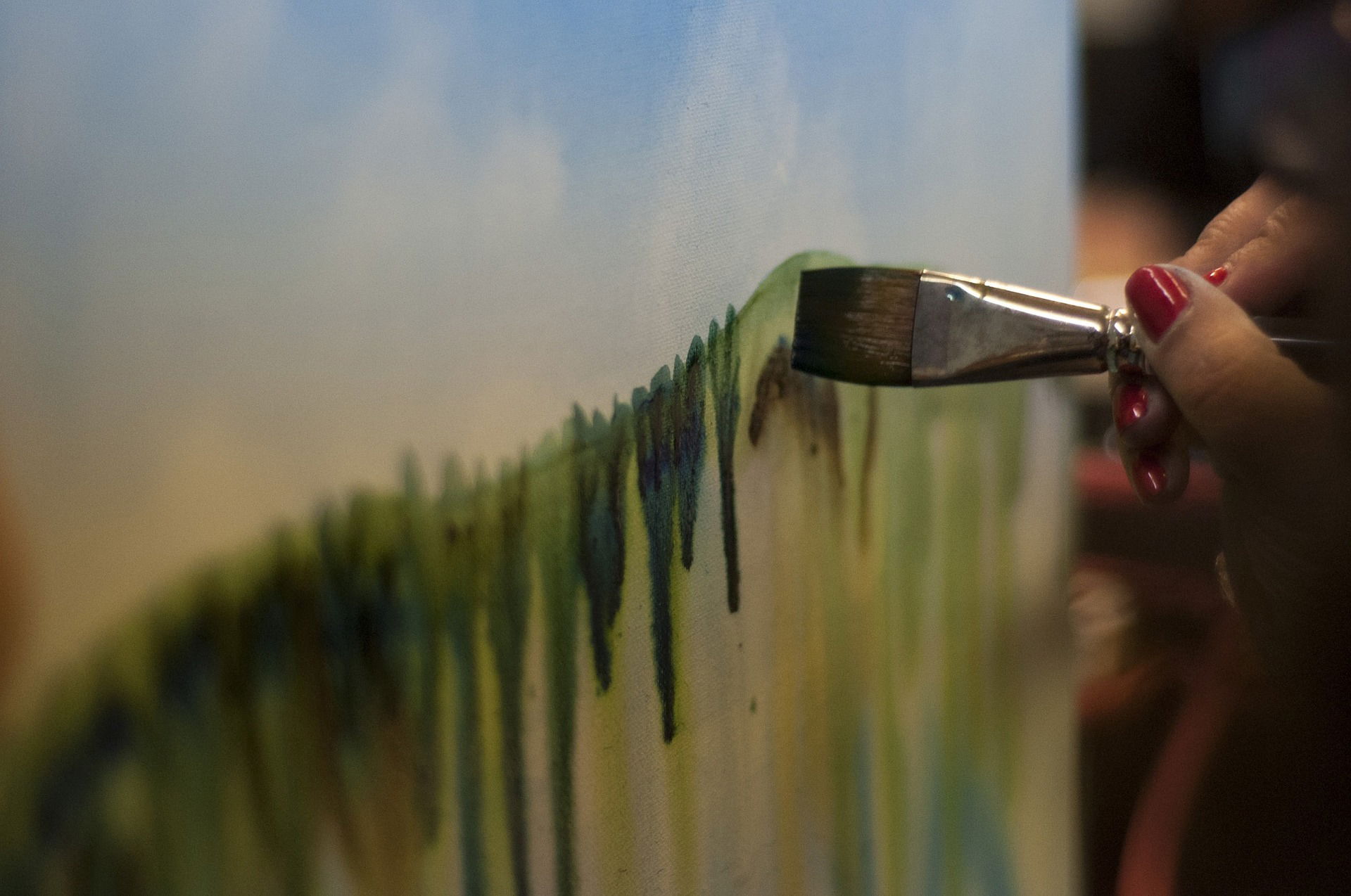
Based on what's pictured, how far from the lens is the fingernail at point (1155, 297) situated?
55cm

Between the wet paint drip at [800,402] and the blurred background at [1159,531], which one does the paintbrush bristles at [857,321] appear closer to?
the wet paint drip at [800,402]

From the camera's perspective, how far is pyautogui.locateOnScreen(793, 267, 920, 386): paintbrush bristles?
1.85ft

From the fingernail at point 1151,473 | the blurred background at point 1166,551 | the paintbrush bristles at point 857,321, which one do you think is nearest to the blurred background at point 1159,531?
the blurred background at point 1166,551

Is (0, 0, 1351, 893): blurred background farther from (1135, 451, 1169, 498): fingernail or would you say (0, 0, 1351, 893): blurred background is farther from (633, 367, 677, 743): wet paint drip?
(633, 367, 677, 743): wet paint drip

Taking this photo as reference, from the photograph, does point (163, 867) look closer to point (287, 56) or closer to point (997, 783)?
point (287, 56)

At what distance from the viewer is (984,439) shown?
2.38ft

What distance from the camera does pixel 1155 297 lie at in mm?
559

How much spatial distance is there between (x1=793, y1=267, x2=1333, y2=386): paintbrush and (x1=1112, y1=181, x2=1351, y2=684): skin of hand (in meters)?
0.03

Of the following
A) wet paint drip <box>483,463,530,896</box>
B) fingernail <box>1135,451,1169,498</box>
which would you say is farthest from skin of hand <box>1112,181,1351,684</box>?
wet paint drip <box>483,463,530,896</box>

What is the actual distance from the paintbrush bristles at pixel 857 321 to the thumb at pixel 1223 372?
118 mm

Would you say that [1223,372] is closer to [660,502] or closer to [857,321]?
[857,321]

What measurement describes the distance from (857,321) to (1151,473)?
0.20 metres

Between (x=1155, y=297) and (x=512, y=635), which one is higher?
(x=1155, y=297)

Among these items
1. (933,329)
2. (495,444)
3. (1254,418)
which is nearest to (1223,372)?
(1254,418)
